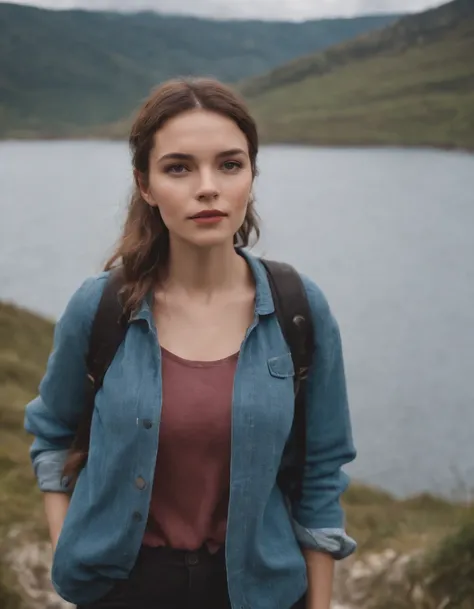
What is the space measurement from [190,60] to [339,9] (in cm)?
64

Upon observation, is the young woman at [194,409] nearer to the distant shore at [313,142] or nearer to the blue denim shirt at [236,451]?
the blue denim shirt at [236,451]

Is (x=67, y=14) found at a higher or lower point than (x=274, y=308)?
higher

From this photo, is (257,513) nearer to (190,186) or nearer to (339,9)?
(190,186)

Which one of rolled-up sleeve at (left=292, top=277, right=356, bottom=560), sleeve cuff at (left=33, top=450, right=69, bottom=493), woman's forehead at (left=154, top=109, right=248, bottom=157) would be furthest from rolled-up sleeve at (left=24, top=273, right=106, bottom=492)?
rolled-up sleeve at (left=292, top=277, right=356, bottom=560)

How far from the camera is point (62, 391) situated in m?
1.19

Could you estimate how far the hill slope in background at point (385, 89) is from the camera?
2797 millimetres

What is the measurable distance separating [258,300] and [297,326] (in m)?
0.07

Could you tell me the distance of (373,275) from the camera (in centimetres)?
301

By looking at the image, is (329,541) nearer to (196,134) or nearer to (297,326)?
(297,326)

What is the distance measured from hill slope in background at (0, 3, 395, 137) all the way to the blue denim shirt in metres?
2.06

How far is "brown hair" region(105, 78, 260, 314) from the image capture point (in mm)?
1107

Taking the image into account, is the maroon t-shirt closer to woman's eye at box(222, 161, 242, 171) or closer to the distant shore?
woman's eye at box(222, 161, 242, 171)

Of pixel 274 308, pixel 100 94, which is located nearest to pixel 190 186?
pixel 274 308

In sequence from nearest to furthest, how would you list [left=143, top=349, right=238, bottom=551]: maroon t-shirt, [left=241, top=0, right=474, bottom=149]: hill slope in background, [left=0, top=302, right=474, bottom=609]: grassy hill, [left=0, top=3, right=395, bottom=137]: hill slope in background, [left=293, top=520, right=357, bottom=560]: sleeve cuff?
[left=143, top=349, right=238, bottom=551]: maroon t-shirt → [left=293, top=520, right=357, bottom=560]: sleeve cuff → [left=0, top=302, right=474, bottom=609]: grassy hill → [left=241, top=0, right=474, bottom=149]: hill slope in background → [left=0, top=3, right=395, bottom=137]: hill slope in background
